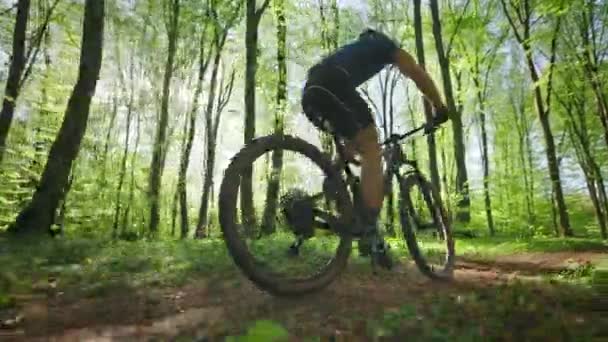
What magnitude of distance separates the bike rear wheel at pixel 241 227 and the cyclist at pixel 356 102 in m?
0.27

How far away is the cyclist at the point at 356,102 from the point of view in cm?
448

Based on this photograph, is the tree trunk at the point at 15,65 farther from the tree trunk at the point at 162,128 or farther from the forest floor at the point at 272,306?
the tree trunk at the point at 162,128

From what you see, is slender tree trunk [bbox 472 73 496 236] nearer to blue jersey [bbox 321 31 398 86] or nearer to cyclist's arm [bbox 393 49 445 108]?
cyclist's arm [bbox 393 49 445 108]

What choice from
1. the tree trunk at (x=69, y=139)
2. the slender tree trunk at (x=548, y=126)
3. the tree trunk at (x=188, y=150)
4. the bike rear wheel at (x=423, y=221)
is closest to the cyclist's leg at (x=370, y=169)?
the bike rear wheel at (x=423, y=221)

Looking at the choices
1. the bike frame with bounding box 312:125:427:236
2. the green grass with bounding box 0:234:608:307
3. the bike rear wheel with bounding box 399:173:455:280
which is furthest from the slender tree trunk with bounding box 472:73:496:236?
the green grass with bounding box 0:234:608:307

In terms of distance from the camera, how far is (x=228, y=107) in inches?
1299

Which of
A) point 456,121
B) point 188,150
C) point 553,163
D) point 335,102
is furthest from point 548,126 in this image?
point 335,102

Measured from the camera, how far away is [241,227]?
4.23 m

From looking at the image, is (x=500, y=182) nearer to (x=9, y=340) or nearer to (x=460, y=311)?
(x=460, y=311)

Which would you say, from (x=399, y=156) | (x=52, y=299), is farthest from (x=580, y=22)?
(x=52, y=299)

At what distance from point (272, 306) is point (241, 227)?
843 millimetres

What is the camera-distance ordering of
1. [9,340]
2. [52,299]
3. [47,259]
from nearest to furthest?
[9,340], [52,299], [47,259]

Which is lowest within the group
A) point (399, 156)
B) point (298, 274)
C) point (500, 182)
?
point (298, 274)

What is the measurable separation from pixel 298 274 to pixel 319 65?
2151 millimetres
